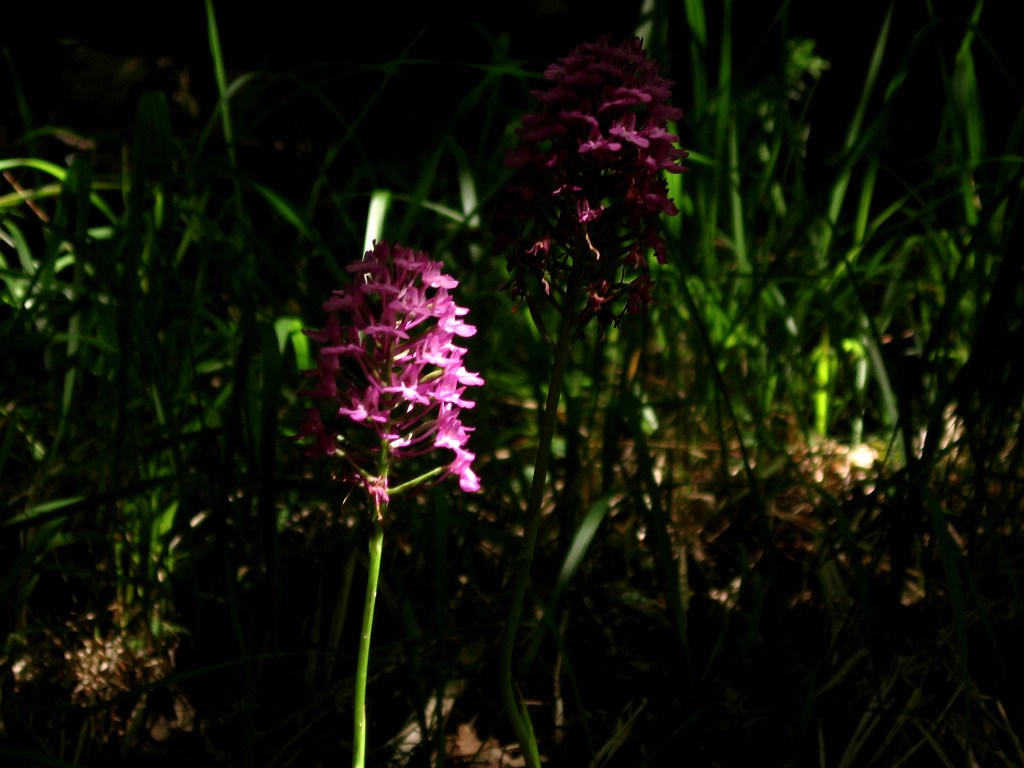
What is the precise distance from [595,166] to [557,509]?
2.93 ft

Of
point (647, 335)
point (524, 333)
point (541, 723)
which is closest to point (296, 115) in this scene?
point (524, 333)

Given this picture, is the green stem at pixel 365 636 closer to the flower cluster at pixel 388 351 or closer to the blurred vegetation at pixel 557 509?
the flower cluster at pixel 388 351

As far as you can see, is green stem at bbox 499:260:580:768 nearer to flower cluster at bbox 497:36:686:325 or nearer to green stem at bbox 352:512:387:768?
flower cluster at bbox 497:36:686:325

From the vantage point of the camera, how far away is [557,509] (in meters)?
2.09

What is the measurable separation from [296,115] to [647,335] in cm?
160

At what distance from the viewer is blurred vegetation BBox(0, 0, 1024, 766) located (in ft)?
5.84

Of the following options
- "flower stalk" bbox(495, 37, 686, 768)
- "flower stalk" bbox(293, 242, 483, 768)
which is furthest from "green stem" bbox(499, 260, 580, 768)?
"flower stalk" bbox(293, 242, 483, 768)

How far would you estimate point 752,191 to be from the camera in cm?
268

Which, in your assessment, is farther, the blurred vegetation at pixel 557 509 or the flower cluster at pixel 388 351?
the blurred vegetation at pixel 557 509

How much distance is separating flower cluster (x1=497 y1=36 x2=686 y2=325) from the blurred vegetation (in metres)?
0.22

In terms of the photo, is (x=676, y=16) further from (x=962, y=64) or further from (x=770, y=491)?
(x=770, y=491)

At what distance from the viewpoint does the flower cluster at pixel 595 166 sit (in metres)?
1.39

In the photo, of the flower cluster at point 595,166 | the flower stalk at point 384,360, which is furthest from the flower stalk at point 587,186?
the flower stalk at point 384,360

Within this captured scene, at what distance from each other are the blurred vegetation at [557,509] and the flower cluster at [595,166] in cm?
22
